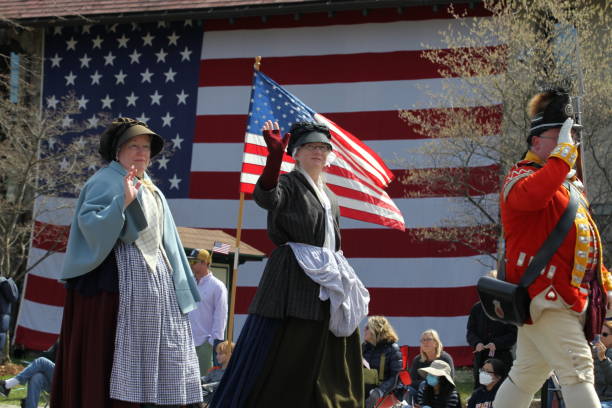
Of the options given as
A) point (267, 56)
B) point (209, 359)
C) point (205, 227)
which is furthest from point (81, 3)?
point (209, 359)

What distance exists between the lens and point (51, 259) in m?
15.7

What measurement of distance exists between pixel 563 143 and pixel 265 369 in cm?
189

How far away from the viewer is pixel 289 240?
16.0 feet

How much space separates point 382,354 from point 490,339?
5.71 ft

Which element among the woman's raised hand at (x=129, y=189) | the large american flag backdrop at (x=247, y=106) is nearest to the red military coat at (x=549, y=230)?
the woman's raised hand at (x=129, y=189)

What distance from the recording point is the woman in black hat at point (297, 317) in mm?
4625

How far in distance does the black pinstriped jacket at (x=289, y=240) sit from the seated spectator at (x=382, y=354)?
273 centimetres

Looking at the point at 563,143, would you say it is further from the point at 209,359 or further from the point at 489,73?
the point at 489,73

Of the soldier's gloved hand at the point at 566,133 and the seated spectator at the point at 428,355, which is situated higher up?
the soldier's gloved hand at the point at 566,133

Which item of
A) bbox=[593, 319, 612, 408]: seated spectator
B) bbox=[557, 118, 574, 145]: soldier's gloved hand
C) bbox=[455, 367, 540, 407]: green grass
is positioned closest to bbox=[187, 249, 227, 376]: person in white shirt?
bbox=[455, 367, 540, 407]: green grass

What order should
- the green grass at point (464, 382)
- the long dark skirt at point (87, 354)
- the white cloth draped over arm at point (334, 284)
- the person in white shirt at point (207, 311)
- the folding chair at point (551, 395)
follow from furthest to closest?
1. the green grass at point (464, 382)
2. the person in white shirt at point (207, 311)
3. the folding chair at point (551, 395)
4. the white cloth draped over arm at point (334, 284)
5. the long dark skirt at point (87, 354)

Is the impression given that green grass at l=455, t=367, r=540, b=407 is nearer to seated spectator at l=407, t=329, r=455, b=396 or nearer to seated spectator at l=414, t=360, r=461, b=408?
seated spectator at l=407, t=329, r=455, b=396

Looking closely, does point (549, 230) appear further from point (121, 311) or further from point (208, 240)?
point (208, 240)

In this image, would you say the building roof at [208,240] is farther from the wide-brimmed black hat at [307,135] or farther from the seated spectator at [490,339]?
the wide-brimmed black hat at [307,135]
